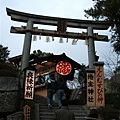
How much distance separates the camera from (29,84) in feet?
36.4

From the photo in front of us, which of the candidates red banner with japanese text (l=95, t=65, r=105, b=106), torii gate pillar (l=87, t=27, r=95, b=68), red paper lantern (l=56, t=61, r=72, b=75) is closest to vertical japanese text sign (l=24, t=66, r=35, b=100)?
red banner with japanese text (l=95, t=65, r=105, b=106)

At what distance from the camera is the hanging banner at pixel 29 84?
1075cm

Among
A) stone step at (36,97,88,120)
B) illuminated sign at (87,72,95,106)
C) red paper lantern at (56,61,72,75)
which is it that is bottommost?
stone step at (36,97,88,120)

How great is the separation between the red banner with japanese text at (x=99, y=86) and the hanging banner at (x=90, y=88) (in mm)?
151

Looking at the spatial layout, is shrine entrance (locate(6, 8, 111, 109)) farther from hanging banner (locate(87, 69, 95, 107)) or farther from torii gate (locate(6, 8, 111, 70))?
hanging banner (locate(87, 69, 95, 107))

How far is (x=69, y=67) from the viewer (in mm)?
18531

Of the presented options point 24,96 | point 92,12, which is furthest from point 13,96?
point 92,12

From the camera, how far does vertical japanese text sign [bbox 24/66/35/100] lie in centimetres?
1075

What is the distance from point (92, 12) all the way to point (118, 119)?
7377mm

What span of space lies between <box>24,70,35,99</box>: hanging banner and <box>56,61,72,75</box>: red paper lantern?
7.05 meters

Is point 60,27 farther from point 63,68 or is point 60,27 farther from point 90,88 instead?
point 90,88

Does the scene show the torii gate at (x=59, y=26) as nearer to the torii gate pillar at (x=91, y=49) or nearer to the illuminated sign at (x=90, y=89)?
the torii gate pillar at (x=91, y=49)

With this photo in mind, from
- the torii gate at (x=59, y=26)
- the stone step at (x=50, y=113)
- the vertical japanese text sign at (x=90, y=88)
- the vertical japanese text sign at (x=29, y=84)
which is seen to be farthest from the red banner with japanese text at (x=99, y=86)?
the torii gate at (x=59, y=26)

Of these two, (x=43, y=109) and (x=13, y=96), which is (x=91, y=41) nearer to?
(x=43, y=109)
